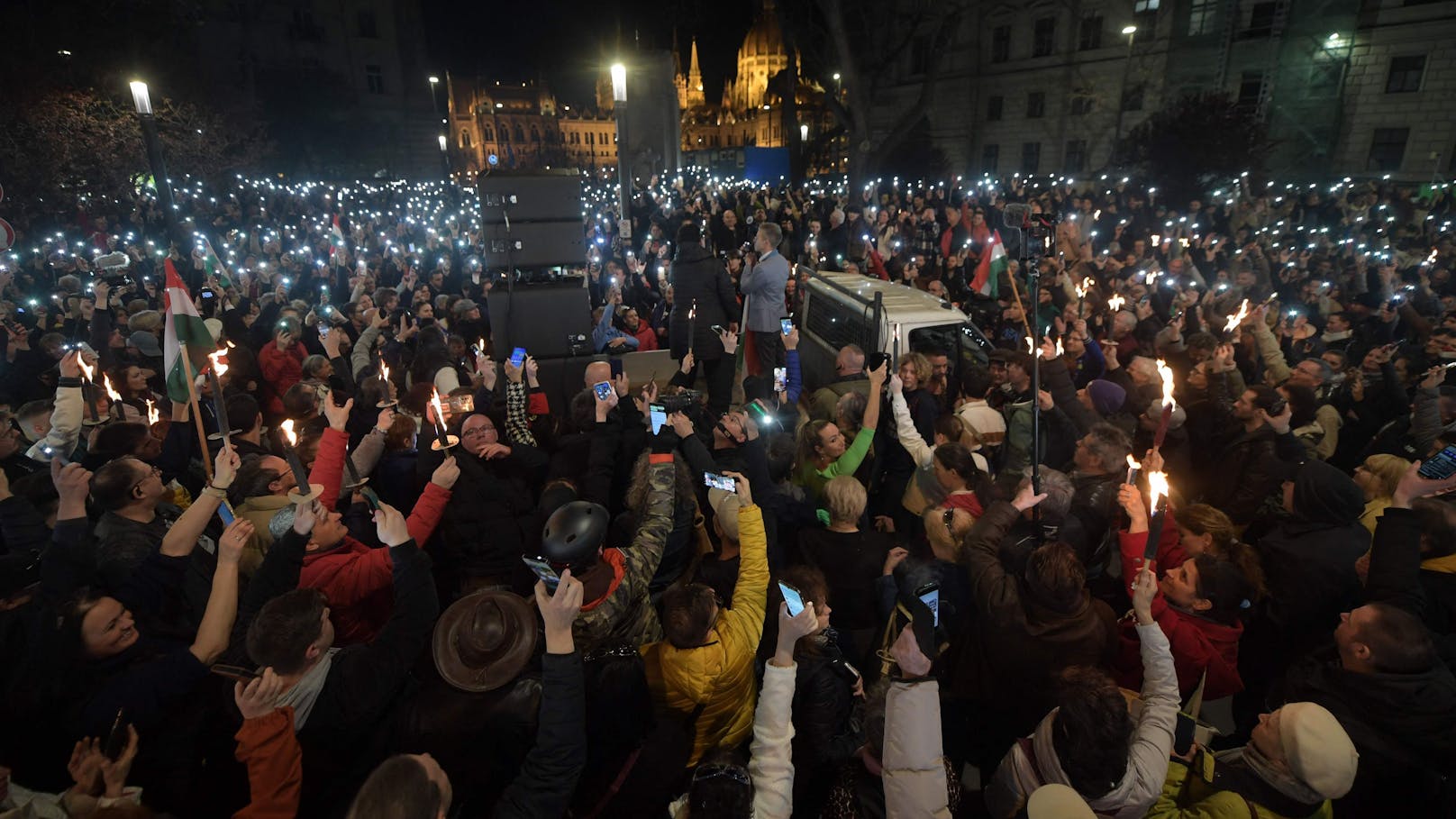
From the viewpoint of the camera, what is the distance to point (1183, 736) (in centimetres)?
244

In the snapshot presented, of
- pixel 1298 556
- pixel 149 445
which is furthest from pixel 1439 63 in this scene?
pixel 149 445

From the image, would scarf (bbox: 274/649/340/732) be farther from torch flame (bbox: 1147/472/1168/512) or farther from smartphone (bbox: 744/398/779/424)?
torch flame (bbox: 1147/472/1168/512)

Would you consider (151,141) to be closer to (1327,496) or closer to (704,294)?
(704,294)

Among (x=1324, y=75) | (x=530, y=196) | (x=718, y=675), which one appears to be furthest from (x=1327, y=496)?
(x=1324, y=75)

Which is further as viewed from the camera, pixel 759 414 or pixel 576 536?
pixel 759 414

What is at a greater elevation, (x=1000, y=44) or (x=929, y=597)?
(x=1000, y=44)

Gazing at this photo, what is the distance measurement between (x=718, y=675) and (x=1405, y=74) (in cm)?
3757

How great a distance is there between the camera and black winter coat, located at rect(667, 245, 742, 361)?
326 inches

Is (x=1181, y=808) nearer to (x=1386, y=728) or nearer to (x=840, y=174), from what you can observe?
(x=1386, y=728)

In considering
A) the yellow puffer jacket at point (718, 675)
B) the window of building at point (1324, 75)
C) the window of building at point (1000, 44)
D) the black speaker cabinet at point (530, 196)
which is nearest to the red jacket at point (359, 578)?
the yellow puffer jacket at point (718, 675)

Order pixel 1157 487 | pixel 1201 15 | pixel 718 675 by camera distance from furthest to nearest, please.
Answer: pixel 1201 15 → pixel 1157 487 → pixel 718 675

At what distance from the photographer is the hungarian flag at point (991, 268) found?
867 centimetres

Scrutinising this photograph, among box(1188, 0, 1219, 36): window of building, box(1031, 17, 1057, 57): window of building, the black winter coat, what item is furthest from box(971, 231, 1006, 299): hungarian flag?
box(1031, 17, 1057, 57): window of building

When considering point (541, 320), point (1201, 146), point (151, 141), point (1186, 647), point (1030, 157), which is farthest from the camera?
point (1030, 157)
